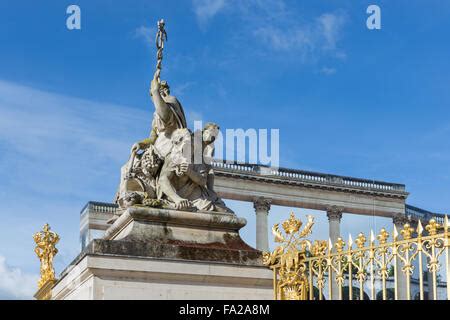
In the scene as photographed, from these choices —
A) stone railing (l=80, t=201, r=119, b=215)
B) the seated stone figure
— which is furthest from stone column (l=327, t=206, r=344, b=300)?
the seated stone figure

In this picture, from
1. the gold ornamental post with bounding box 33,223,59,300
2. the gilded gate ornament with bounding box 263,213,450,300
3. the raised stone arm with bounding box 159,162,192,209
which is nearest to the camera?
the gilded gate ornament with bounding box 263,213,450,300

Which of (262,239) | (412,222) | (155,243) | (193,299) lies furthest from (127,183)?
(412,222)

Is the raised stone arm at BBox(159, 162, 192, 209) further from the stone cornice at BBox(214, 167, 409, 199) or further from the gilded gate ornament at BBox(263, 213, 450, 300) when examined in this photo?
the stone cornice at BBox(214, 167, 409, 199)

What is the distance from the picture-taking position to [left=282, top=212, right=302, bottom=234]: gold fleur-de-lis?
39.3 ft

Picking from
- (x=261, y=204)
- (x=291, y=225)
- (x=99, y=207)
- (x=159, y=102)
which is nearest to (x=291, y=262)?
(x=291, y=225)

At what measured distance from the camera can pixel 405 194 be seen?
6494 centimetres

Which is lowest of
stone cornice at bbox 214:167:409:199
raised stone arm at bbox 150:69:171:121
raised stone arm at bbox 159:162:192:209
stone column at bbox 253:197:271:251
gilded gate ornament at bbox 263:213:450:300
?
gilded gate ornament at bbox 263:213:450:300

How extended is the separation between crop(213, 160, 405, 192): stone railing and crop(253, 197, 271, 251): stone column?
1.88 m

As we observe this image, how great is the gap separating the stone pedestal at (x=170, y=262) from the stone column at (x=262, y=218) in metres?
48.3

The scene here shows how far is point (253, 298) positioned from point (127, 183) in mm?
2363

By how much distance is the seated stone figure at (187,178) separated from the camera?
40.6 feet

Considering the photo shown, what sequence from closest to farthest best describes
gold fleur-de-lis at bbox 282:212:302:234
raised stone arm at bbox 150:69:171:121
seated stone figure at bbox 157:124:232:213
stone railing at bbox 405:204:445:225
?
gold fleur-de-lis at bbox 282:212:302:234 < seated stone figure at bbox 157:124:232:213 < raised stone arm at bbox 150:69:171:121 < stone railing at bbox 405:204:445:225

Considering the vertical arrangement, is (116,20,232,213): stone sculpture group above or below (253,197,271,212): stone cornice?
below

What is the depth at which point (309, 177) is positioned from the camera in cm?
6269
